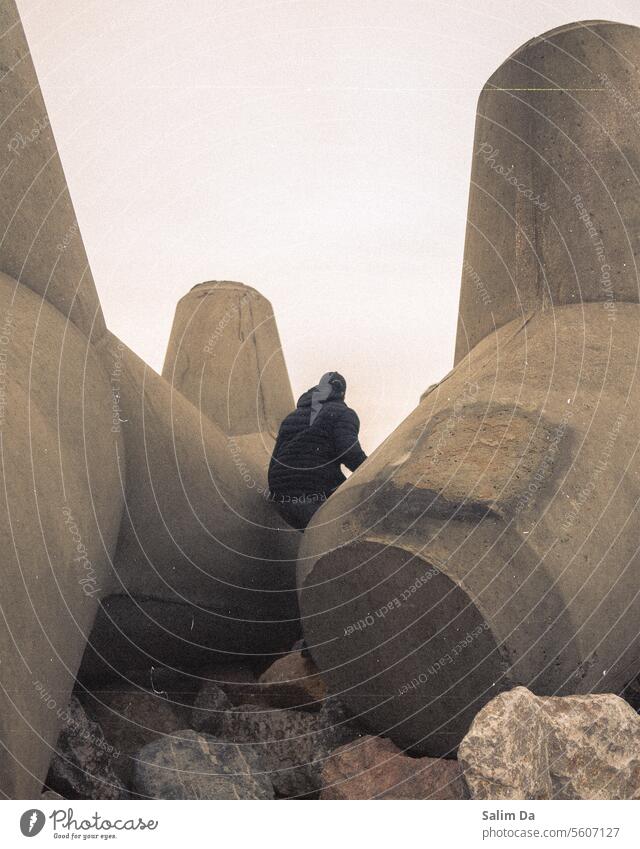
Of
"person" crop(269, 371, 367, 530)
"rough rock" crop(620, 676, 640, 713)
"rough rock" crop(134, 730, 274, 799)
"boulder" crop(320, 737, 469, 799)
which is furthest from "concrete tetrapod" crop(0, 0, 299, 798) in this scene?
"rough rock" crop(620, 676, 640, 713)

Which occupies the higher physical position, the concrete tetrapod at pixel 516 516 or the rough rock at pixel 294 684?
the concrete tetrapod at pixel 516 516

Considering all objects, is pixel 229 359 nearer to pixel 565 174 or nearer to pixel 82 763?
pixel 565 174

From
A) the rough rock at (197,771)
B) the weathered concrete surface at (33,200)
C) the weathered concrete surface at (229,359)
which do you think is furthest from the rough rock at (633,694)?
the weathered concrete surface at (229,359)

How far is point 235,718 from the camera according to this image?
3.19 metres

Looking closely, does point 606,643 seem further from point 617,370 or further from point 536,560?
point 617,370

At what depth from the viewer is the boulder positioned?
2632 mm

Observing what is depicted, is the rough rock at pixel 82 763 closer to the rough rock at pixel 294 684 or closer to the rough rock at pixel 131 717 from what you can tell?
the rough rock at pixel 131 717

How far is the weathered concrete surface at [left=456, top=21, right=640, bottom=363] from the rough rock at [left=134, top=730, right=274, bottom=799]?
2.20m

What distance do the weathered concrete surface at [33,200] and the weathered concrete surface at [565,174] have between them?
6.16 ft

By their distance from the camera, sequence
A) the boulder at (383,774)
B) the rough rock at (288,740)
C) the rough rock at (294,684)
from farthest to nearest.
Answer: the rough rock at (294,684) → the rough rock at (288,740) → the boulder at (383,774)

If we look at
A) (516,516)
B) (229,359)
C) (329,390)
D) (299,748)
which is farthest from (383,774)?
(229,359)

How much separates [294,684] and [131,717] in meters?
0.64

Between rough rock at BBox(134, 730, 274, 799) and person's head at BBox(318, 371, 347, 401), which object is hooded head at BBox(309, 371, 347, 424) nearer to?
person's head at BBox(318, 371, 347, 401)

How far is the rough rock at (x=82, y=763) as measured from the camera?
2.71 meters
